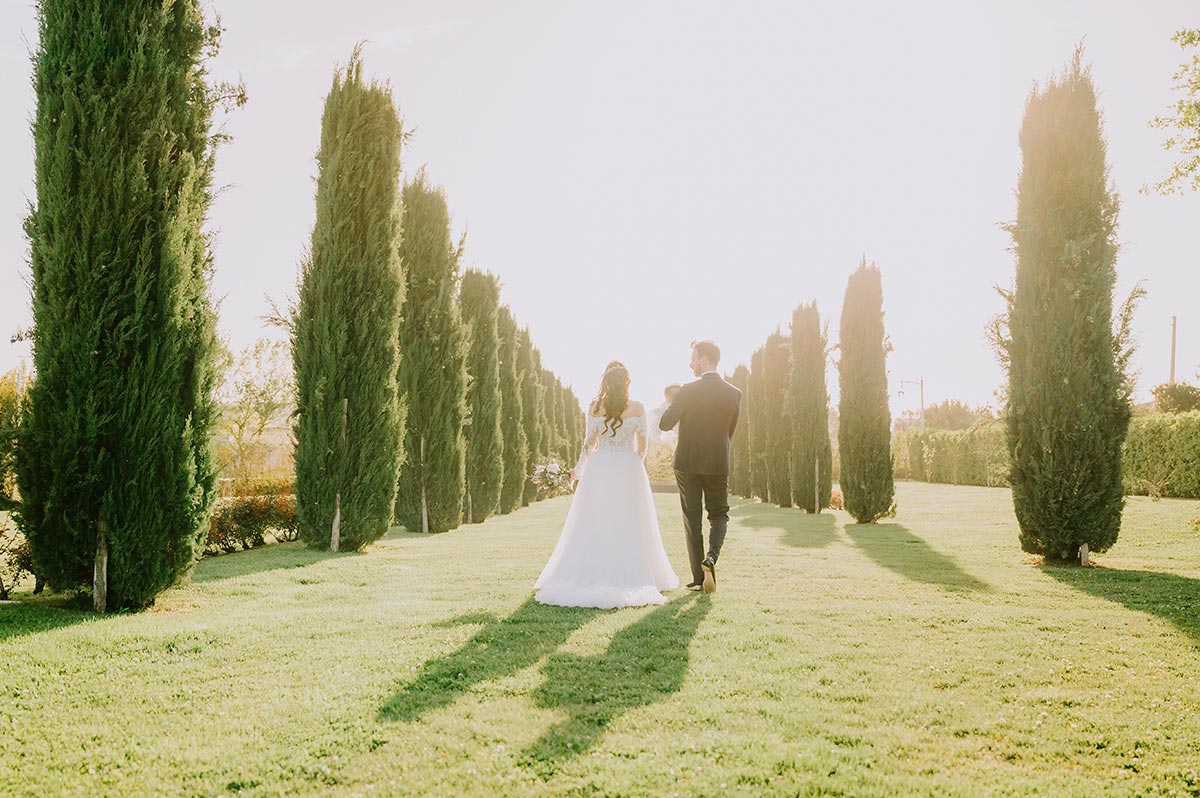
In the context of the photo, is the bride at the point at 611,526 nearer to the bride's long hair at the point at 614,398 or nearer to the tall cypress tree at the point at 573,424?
the bride's long hair at the point at 614,398

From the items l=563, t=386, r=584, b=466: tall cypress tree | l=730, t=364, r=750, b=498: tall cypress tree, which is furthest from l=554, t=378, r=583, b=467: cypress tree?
l=730, t=364, r=750, b=498: tall cypress tree

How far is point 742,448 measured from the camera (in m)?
34.7

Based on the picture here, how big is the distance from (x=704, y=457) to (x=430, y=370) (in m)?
8.76

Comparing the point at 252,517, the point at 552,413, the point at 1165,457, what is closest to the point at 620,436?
the point at 252,517

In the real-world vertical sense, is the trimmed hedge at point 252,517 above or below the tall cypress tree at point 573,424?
below

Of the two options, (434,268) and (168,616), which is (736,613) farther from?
(434,268)

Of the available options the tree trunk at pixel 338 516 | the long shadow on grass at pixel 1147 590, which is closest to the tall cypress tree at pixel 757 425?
the long shadow on grass at pixel 1147 590

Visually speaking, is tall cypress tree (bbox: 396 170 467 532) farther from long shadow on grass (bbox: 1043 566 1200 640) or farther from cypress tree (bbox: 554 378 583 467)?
cypress tree (bbox: 554 378 583 467)

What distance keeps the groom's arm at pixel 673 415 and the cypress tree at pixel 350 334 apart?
5.12 m

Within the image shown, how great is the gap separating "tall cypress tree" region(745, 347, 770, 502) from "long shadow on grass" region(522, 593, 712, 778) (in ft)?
77.0

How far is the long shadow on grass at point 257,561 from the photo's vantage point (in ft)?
26.8

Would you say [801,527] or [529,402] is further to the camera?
[529,402]

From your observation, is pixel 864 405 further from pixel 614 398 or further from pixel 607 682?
pixel 607 682

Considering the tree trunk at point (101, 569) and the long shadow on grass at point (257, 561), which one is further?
the long shadow on grass at point (257, 561)
